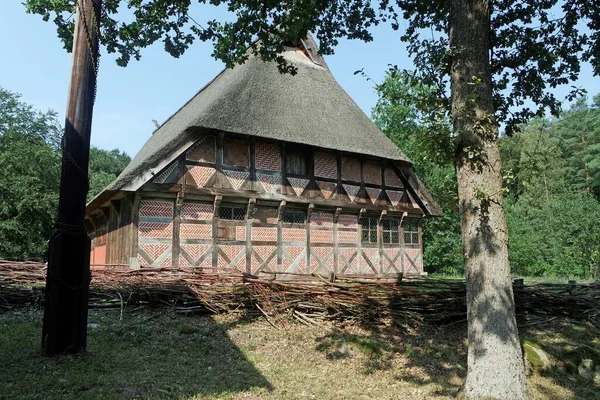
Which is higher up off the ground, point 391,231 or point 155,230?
point 391,231

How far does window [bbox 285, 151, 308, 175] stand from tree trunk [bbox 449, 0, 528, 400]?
31.4 feet

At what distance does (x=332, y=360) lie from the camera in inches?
241

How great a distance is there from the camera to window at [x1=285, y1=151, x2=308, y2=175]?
47.6 feet

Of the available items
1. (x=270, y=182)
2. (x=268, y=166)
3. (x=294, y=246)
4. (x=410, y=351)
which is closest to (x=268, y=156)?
(x=268, y=166)

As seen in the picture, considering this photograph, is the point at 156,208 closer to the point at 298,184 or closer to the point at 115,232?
the point at 115,232

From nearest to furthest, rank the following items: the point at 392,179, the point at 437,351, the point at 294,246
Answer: the point at 437,351 → the point at 294,246 → the point at 392,179

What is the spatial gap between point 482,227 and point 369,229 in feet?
37.8

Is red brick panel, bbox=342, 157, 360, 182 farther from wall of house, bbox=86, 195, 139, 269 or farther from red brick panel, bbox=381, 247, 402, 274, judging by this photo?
wall of house, bbox=86, 195, 139, 269

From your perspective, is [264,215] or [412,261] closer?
[264,215]

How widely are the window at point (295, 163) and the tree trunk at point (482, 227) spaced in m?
9.56

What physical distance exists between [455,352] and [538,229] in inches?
1078

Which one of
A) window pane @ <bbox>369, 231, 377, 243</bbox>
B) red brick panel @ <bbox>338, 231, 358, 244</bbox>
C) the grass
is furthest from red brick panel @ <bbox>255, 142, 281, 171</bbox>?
the grass

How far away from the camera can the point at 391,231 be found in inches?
666

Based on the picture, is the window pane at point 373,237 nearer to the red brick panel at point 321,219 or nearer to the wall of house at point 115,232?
the red brick panel at point 321,219
